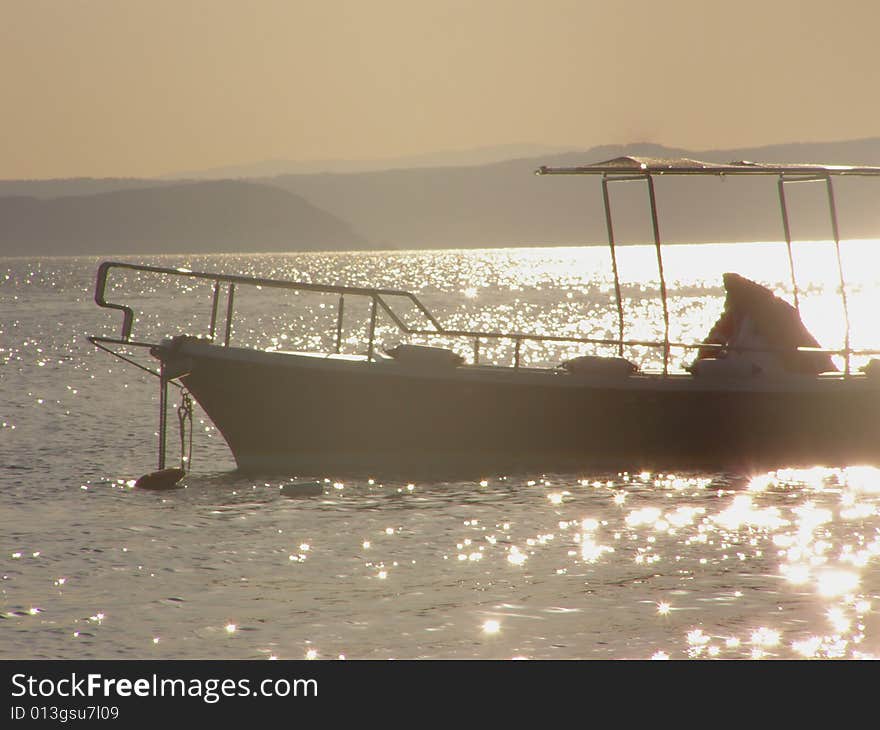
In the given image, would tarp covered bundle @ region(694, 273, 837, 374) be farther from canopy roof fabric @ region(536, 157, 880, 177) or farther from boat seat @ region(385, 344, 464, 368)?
boat seat @ region(385, 344, 464, 368)

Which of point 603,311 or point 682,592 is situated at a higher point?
point 603,311

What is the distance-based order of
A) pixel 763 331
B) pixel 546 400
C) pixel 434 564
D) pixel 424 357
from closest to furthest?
pixel 434 564
pixel 424 357
pixel 546 400
pixel 763 331

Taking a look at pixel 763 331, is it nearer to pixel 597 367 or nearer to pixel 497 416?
pixel 597 367

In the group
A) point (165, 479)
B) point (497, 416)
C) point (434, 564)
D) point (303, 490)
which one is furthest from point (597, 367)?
point (165, 479)

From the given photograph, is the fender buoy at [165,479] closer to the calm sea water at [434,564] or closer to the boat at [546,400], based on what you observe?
the calm sea water at [434,564]

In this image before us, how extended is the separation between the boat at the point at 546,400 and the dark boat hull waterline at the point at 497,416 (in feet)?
0.06

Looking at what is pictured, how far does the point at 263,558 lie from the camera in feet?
46.3

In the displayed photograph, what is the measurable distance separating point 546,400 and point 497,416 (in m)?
0.67

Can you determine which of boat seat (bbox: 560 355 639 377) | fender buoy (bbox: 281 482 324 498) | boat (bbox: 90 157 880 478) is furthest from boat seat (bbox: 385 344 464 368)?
fender buoy (bbox: 281 482 324 498)

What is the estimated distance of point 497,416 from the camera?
18.0 meters
